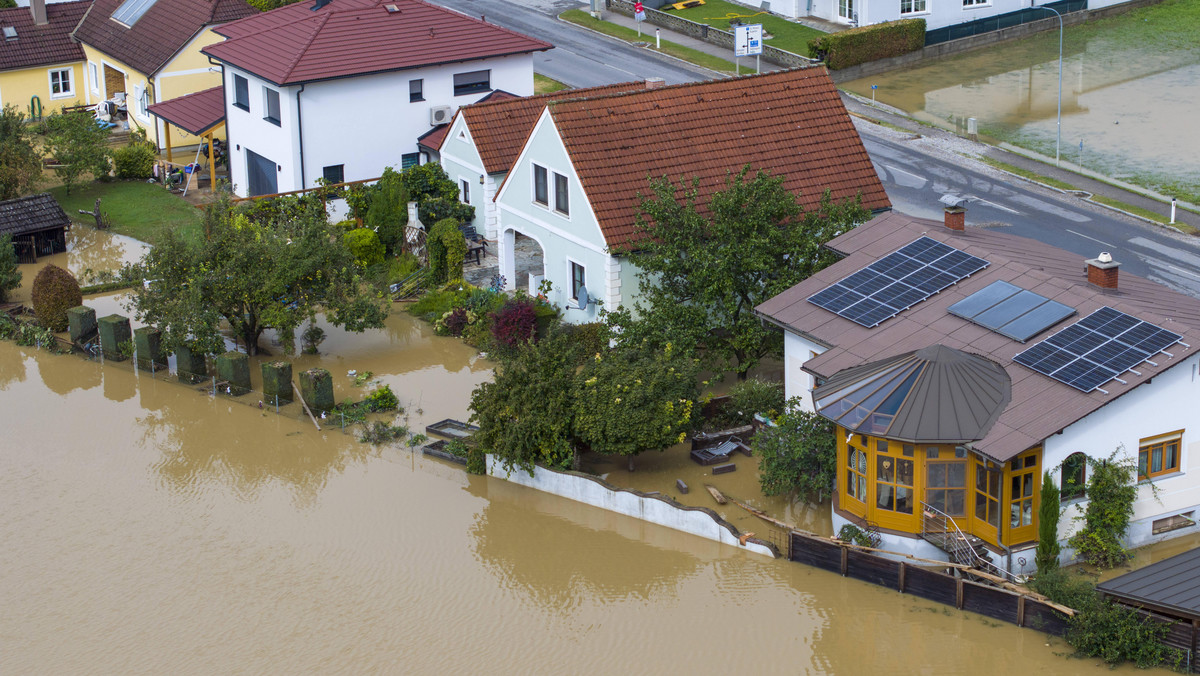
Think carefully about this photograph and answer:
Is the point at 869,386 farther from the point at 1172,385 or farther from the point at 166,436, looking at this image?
the point at 166,436

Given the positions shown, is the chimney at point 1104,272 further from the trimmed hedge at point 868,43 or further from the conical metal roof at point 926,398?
the trimmed hedge at point 868,43

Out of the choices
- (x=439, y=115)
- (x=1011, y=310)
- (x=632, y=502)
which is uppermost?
(x=439, y=115)

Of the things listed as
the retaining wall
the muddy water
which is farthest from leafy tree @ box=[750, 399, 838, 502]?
the muddy water

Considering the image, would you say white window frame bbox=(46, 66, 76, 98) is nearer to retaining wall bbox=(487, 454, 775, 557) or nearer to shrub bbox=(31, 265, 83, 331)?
shrub bbox=(31, 265, 83, 331)

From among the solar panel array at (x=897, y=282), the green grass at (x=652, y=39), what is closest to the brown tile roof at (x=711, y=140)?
the solar panel array at (x=897, y=282)

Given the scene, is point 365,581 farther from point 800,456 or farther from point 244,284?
point 244,284

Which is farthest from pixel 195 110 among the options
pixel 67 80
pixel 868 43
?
pixel 868 43
